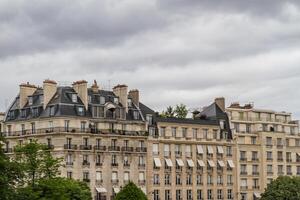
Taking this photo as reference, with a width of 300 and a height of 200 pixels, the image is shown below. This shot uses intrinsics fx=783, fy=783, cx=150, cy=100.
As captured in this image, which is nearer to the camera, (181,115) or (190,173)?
(190,173)

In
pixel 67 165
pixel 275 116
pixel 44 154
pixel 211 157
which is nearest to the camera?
pixel 44 154

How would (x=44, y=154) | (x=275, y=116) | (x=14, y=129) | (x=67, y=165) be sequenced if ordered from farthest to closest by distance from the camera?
(x=275, y=116)
(x=14, y=129)
(x=67, y=165)
(x=44, y=154)

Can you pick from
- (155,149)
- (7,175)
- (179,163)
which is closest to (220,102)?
(179,163)

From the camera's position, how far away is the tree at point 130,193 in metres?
110

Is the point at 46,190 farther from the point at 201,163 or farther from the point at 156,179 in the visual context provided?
the point at 201,163

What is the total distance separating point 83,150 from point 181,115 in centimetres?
4306

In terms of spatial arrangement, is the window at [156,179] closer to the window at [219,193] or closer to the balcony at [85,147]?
the balcony at [85,147]

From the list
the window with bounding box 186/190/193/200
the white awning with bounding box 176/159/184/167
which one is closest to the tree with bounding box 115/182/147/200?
the white awning with bounding box 176/159/184/167

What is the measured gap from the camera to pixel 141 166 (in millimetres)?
123000

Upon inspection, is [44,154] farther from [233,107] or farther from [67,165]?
[233,107]

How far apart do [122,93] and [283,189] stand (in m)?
31.0

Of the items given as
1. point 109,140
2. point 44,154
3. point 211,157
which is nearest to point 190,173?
point 211,157

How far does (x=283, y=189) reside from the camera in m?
129

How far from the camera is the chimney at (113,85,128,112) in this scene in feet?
405
